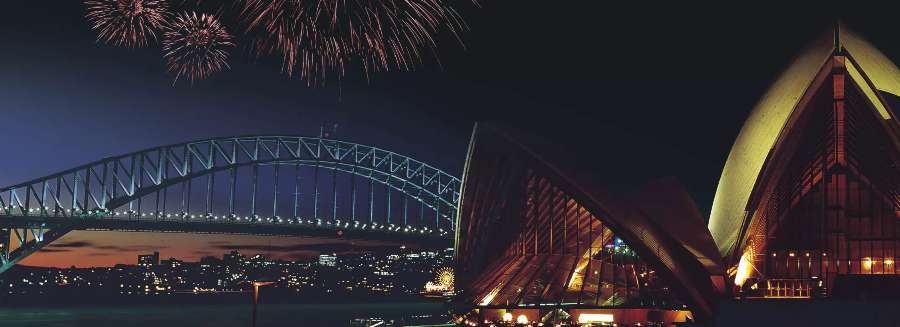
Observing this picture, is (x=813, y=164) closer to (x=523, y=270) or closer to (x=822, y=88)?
(x=822, y=88)

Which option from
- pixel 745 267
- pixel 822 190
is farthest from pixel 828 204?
pixel 745 267

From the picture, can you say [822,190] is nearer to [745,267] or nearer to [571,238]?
[745,267]

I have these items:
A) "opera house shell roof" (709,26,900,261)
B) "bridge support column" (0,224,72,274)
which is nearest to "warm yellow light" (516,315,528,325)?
"opera house shell roof" (709,26,900,261)

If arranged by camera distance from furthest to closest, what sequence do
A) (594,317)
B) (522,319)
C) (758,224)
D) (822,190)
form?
(758,224) → (822,190) → (522,319) → (594,317)

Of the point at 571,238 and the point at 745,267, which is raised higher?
the point at 571,238

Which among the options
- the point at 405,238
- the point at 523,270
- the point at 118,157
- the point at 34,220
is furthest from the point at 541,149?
the point at 118,157

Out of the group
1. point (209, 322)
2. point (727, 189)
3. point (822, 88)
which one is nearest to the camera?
point (822, 88)
